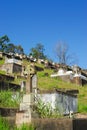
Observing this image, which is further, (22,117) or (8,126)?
(22,117)

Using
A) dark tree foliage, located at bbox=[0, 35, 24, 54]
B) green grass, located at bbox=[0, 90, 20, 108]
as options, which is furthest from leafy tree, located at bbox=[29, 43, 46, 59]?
green grass, located at bbox=[0, 90, 20, 108]

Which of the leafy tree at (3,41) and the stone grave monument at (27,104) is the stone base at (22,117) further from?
the leafy tree at (3,41)

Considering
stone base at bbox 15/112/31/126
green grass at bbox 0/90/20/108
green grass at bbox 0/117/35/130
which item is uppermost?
green grass at bbox 0/90/20/108

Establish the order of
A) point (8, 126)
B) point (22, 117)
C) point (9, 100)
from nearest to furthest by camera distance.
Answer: point (8, 126)
point (22, 117)
point (9, 100)

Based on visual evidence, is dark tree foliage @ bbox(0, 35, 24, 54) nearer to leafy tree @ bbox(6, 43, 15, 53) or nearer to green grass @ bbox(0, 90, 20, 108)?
leafy tree @ bbox(6, 43, 15, 53)

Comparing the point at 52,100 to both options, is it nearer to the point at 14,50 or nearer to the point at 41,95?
the point at 41,95

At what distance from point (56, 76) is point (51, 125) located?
23.0 metres

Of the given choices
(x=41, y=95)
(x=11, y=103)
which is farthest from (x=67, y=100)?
(x=11, y=103)

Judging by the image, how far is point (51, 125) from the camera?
6.97 m

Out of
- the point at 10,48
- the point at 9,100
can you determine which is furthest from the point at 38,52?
the point at 9,100

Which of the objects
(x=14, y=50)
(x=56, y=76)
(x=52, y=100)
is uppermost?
(x=14, y=50)

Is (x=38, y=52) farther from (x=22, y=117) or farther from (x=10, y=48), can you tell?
(x=22, y=117)

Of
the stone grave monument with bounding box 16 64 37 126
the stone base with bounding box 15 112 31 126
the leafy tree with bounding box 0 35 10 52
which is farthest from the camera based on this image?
the leafy tree with bounding box 0 35 10 52

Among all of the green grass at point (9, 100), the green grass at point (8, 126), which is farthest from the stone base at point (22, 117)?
the green grass at point (9, 100)
